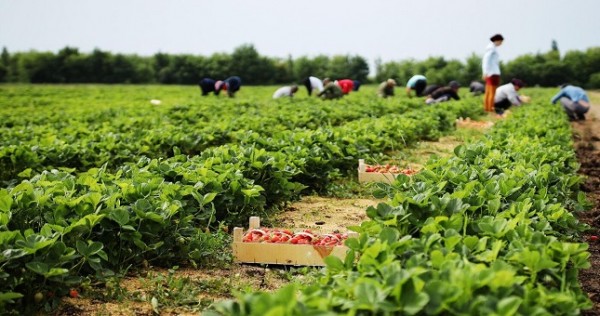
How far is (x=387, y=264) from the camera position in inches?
107

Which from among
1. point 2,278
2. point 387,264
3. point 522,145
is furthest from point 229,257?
point 522,145

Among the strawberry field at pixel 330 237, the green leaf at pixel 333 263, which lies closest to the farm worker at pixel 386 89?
the strawberry field at pixel 330 237

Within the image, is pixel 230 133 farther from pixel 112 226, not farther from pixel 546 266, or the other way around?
pixel 546 266

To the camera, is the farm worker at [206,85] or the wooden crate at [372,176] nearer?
the wooden crate at [372,176]

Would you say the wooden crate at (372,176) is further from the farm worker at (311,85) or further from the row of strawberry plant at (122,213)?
the farm worker at (311,85)

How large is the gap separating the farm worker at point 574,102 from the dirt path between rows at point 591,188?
11.4 inches

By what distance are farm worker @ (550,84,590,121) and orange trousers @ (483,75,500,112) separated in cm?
152

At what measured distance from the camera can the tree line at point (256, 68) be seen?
4912 centimetres

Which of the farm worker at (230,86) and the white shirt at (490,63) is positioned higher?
the white shirt at (490,63)

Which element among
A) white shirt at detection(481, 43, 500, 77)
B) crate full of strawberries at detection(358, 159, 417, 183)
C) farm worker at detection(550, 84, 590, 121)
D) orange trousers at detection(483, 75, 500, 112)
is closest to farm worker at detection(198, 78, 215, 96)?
orange trousers at detection(483, 75, 500, 112)

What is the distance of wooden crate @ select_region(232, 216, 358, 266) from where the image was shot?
4375 mm

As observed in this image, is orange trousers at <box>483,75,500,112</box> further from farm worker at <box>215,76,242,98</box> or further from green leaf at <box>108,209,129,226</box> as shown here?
green leaf at <box>108,209,129,226</box>

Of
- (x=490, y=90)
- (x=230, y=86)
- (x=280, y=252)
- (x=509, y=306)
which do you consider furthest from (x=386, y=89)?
(x=509, y=306)

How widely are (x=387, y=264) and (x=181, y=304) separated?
1529 mm
